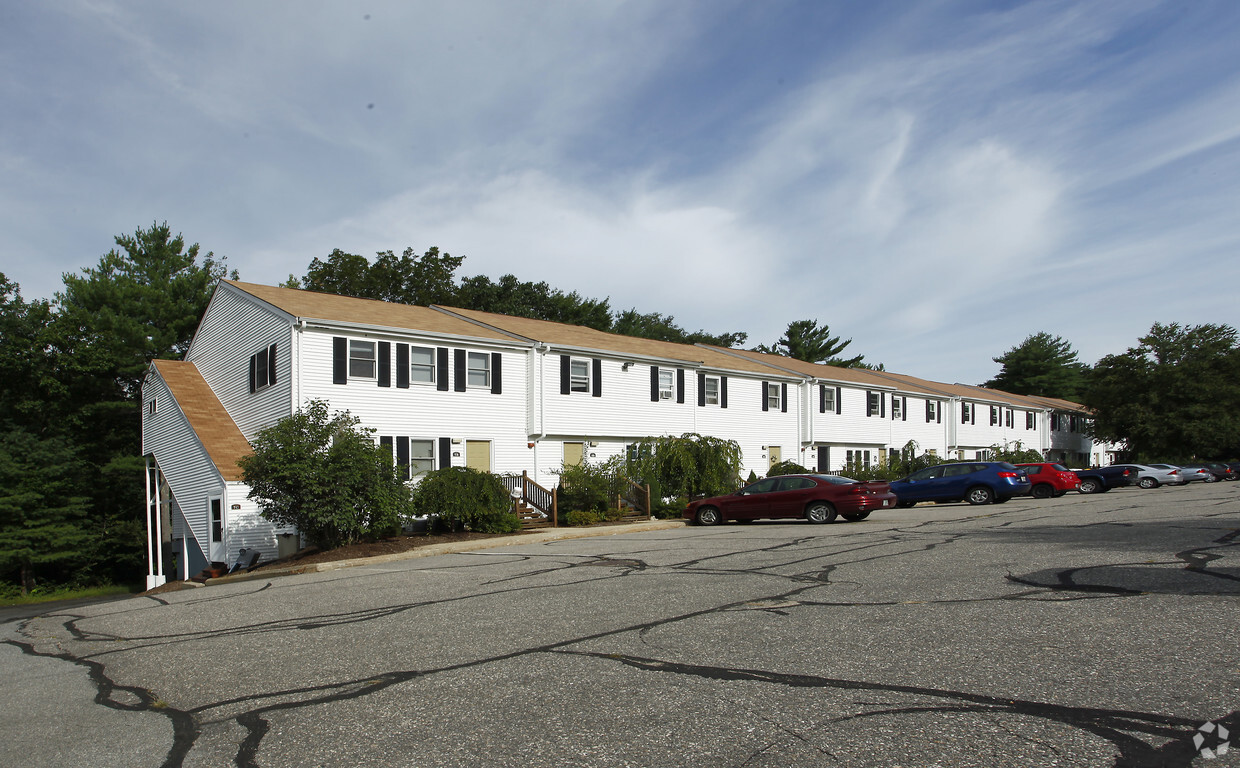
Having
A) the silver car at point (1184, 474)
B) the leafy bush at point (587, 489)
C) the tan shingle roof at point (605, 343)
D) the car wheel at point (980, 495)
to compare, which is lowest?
the silver car at point (1184, 474)

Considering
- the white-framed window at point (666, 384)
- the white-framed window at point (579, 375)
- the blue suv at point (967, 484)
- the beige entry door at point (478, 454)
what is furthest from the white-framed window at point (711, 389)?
the beige entry door at point (478, 454)

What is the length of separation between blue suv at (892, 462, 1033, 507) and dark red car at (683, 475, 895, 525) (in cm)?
578

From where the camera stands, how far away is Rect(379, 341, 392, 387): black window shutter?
24281mm

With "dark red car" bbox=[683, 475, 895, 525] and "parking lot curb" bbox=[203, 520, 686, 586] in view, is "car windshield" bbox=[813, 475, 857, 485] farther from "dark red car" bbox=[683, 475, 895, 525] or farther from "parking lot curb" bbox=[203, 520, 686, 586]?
"parking lot curb" bbox=[203, 520, 686, 586]

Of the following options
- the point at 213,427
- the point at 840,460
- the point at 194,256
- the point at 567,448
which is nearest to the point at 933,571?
the point at 567,448

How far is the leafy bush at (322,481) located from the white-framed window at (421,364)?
5764mm

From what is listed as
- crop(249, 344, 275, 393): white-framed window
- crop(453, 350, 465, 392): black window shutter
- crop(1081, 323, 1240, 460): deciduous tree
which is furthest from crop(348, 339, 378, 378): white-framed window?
crop(1081, 323, 1240, 460): deciduous tree

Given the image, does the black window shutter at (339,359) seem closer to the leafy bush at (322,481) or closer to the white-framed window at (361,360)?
the white-framed window at (361,360)

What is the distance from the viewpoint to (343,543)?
19031 mm

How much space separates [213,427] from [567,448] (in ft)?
36.7

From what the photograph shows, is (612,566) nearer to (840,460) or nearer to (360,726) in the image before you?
(360,726)

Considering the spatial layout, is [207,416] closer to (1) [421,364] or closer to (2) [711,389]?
(1) [421,364]

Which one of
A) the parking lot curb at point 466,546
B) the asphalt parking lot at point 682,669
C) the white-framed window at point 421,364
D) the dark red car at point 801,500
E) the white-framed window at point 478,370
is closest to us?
the asphalt parking lot at point 682,669

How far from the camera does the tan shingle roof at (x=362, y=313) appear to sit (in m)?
24.1
